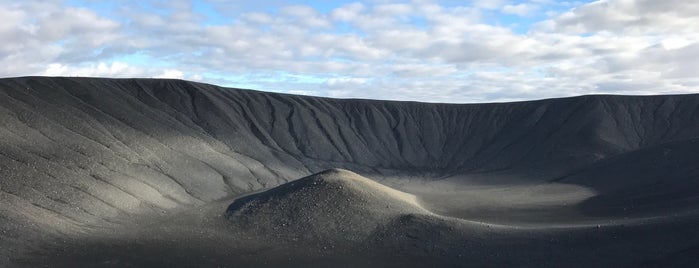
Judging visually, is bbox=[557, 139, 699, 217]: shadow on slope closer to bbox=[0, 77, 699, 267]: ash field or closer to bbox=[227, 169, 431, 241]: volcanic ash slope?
bbox=[0, 77, 699, 267]: ash field

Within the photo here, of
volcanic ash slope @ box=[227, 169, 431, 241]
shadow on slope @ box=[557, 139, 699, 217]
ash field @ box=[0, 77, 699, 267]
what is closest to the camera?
ash field @ box=[0, 77, 699, 267]

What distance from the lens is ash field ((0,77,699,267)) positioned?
20.0 m

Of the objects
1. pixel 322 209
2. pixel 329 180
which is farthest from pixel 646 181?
pixel 322 209

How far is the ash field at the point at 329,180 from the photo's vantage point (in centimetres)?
1997

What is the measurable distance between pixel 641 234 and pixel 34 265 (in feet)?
57.1

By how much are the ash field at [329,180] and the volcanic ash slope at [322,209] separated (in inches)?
3.7

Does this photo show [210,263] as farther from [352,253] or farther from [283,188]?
[283,188]

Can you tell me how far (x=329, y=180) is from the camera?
27688mm

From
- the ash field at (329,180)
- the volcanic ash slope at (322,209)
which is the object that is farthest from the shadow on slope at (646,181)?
the volcanic ash slope at (322,209)

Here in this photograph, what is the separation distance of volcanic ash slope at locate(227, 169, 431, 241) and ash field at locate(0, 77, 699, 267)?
10 centimetres

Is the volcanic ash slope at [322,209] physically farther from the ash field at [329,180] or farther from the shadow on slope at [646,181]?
the shadow on slope at [646,181]

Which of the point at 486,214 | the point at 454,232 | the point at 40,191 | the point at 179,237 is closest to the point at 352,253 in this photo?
the point at 454,232

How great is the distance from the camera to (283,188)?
2798 cm

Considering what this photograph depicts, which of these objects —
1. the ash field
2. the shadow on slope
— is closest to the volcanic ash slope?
the ash field
